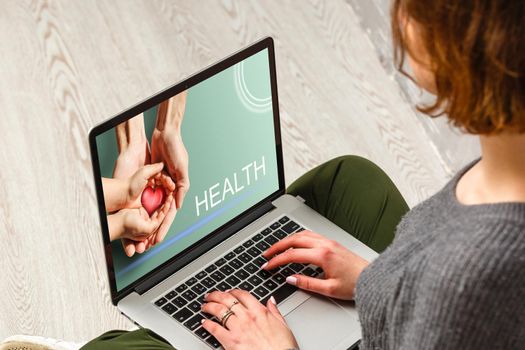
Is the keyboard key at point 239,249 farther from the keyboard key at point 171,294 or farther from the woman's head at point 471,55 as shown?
the woman's head at point 471,55

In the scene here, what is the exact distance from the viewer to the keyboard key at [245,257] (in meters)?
1.36

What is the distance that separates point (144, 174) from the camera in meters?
1.24

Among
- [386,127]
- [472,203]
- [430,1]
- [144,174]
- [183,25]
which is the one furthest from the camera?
[183,25]

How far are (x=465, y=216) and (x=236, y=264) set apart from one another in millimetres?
499

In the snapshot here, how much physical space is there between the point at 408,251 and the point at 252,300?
1.11 ft

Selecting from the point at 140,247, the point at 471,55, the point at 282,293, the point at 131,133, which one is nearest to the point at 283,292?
the point at 282,293

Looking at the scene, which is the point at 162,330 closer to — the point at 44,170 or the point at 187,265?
the point at 187,265

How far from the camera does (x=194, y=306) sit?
130 centimetres

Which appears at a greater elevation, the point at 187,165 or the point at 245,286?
the point at 187,165

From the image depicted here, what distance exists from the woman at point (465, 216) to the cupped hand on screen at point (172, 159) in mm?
347

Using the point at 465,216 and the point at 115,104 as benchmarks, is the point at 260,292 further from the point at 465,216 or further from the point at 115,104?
the point at 115,104

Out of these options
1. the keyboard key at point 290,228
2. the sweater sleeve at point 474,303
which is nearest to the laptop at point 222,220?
the keyboard key at point 290,228

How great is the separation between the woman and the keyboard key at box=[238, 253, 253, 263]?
0.32 m

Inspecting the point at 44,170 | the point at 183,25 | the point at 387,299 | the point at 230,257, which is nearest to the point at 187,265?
the point at 230,257
